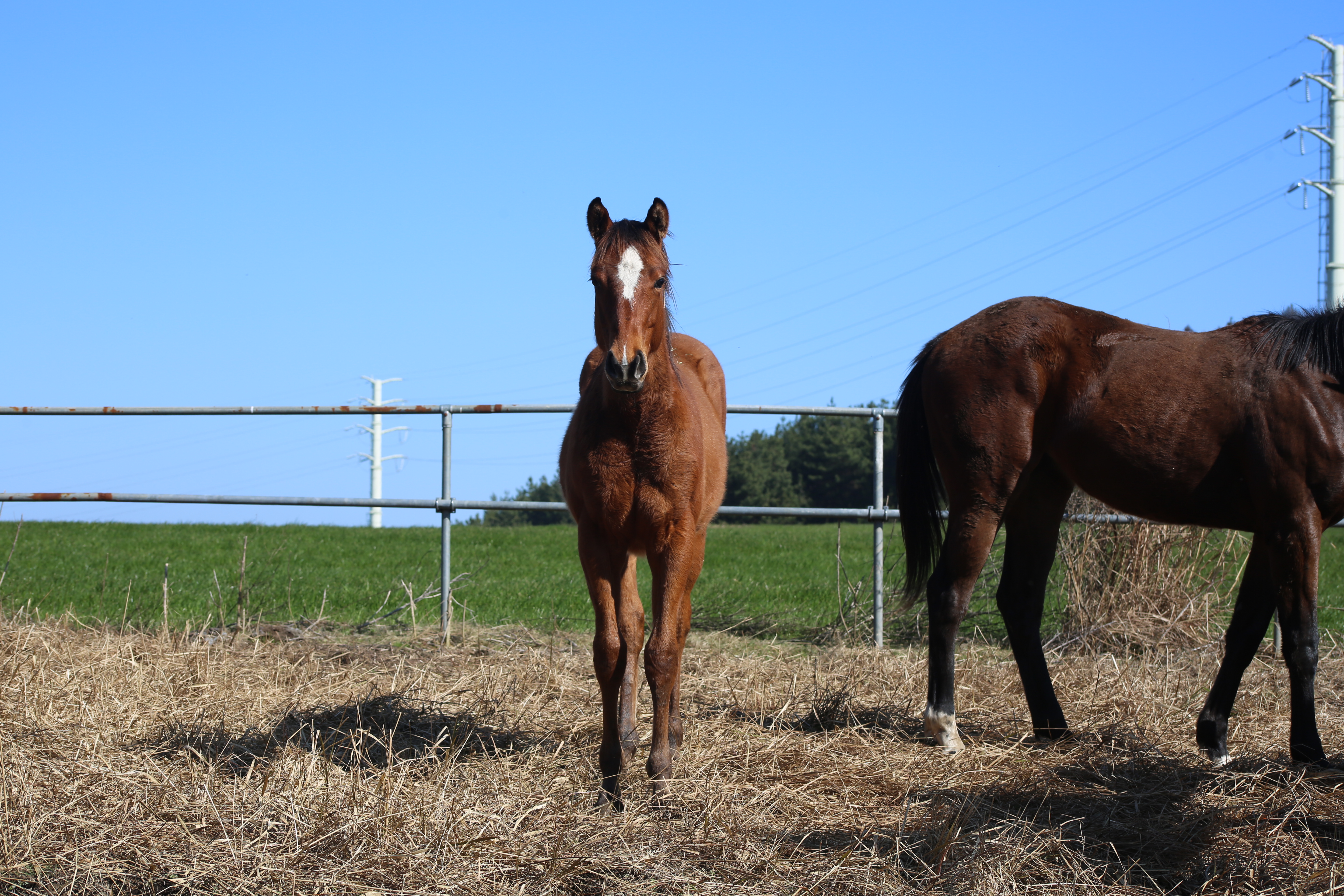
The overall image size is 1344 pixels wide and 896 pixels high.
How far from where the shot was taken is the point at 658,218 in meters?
3.46

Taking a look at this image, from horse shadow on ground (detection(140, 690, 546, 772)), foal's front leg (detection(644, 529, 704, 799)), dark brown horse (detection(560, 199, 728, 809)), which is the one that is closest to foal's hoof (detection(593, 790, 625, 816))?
dark brown horse (detection(560, 199, 728, 809))

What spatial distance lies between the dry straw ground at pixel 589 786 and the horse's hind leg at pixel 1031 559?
0.35 metres

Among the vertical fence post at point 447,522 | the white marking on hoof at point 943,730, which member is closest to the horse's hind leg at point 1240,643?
the white marking on hoof at point 943,730

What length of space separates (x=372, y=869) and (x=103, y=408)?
5644mm

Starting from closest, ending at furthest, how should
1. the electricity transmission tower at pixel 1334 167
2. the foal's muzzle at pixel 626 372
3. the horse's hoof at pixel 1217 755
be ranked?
the foal's muzzle at pixel 626 372 → the horse's hoof at pixel 1217 755 → the electricity transmission tower at pixel 1334 167

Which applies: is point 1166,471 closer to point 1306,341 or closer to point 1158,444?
point 1158,444

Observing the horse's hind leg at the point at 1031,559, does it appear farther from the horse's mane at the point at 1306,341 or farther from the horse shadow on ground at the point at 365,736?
the horse shadow on ground at the point at 365,736

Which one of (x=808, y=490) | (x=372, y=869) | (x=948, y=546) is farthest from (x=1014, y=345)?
(x=808, y=490)

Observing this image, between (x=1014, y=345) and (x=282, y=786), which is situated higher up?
(x=1014, y=345)

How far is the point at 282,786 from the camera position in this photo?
3.18m

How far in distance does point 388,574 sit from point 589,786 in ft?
26.3

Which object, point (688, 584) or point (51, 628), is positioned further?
point (51, 628)

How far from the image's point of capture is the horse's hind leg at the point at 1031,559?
4.46 meters

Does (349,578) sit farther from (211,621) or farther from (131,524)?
(131,524)
